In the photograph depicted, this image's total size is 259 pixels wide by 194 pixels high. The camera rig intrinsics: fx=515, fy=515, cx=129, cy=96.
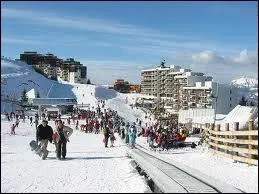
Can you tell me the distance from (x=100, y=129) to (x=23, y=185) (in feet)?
147

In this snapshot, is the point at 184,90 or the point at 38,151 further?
the point at 184,90

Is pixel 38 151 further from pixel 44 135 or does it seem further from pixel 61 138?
pixel 61 138

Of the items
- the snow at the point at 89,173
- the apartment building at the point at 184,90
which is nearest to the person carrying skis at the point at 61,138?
the snow at the point at 89,173

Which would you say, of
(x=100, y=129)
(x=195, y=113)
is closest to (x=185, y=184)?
(x=100, y=129)

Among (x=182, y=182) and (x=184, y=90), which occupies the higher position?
(x=184, y=90)

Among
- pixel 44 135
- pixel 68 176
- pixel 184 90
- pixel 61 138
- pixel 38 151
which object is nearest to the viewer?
pixel 68 176

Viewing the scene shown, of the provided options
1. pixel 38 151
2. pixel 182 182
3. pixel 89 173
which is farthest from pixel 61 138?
pixel 182 182

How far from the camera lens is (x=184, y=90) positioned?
155125 millimetres

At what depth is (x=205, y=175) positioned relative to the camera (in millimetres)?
15336

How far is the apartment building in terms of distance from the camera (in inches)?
5187

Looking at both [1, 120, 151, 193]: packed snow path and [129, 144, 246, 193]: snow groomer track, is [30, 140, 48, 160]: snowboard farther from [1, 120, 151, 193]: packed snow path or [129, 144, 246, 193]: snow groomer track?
[129, 144, 246, 193]: snow groomer track

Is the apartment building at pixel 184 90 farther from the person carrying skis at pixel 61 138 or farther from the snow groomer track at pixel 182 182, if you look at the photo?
the snow groomer track at pixel 182 182

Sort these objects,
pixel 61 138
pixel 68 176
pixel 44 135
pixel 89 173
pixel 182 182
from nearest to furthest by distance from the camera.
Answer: pixel 68 176 < pixel 182 182 < pixel 89 173 < pixel 44 135 < pixel 61 138

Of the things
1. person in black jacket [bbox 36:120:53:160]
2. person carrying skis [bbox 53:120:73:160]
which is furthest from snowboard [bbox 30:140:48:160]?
person carrying skis [bbox 53:120:73:160]
